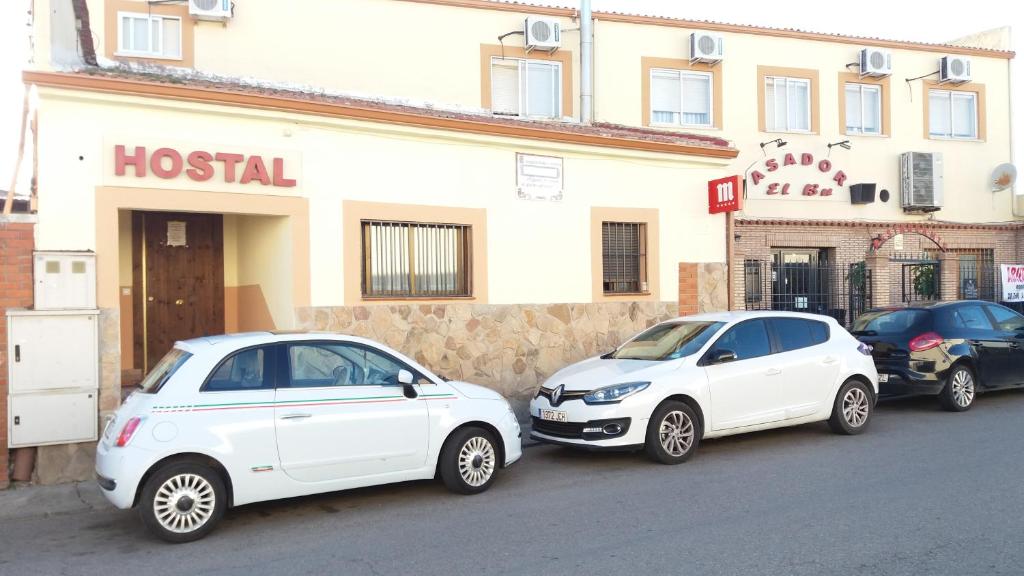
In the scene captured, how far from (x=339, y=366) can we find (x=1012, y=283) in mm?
16336

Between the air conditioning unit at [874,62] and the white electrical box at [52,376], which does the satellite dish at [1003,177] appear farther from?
the white electrical box at [52,376]

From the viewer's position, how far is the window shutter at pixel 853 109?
62.5 feet

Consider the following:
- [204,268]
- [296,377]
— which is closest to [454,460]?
[296,377]

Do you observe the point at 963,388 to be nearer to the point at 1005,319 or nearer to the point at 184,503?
the point at 1005,319

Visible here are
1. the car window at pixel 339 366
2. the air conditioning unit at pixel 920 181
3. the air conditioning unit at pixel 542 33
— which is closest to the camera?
the car window at pixel 339 366

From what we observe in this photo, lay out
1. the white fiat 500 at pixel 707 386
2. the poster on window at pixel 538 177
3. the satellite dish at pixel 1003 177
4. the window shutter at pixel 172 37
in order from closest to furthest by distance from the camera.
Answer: the white fiat 500 at pixel 707 386 < the poster on window at pixel 538 177 < the window shutter at pixel 172 37 < the satellite dish at pixel 1003 177

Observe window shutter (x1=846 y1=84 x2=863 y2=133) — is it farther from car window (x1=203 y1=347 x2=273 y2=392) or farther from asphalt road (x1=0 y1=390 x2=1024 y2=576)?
car window (x1=203 y1=347 x2=273 y2=392)

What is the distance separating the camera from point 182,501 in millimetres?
5961

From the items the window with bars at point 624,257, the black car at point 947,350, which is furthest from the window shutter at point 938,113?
the window with bars at point 624,257

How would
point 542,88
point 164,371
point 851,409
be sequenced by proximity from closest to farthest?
point 164,371 → point 851,409 → point 542,88

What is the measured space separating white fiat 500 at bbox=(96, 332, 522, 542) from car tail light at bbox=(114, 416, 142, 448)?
0.01m

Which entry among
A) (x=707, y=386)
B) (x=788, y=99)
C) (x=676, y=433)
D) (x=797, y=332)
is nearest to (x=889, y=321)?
(x=797, y=332)

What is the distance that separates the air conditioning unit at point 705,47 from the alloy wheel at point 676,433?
11495mm

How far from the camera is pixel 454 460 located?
705 cm
